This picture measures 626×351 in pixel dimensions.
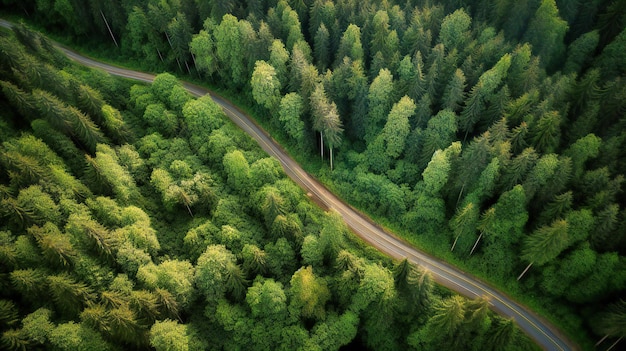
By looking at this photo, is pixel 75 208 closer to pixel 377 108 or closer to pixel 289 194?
pixel 289 194

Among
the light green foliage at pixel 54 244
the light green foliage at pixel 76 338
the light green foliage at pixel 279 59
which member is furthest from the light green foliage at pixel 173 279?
the light green foliage at pixel 279 59

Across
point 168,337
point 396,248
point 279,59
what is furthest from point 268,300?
point 279,59

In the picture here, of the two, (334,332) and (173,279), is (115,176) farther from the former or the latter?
(334,332)

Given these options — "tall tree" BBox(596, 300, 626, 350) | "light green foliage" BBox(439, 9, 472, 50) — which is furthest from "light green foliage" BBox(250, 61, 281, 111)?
"tall tree" BBox(596, 300, 626, 350)

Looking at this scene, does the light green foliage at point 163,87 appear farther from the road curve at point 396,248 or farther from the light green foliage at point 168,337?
the light green foliage at point 168,337

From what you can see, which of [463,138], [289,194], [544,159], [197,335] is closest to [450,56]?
[463,138]

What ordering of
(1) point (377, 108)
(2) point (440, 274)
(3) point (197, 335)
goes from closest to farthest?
1. (3) point (197, 335)
2. (2) point (440, 274)
3. (1) point (377, 108)

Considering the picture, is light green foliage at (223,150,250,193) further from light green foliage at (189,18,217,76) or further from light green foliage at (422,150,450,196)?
light green foliage at (422,150,450,196)
